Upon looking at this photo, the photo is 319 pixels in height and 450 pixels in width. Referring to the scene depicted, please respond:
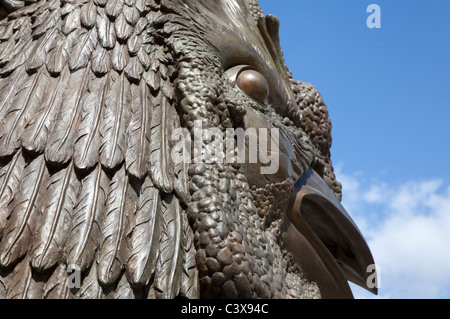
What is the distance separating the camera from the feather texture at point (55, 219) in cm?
134

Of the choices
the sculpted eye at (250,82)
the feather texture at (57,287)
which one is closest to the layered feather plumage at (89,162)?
the feather texture at (57,287)

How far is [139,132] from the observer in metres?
1.67

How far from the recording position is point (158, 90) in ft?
6.00

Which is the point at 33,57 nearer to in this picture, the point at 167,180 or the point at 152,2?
the point at 152,2

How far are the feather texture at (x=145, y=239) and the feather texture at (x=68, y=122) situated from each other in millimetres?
228

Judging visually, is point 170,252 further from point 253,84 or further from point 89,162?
point 253,84

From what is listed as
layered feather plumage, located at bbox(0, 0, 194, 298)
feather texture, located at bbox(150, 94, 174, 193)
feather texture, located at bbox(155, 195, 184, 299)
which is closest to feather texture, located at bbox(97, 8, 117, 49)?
layered feather plumage, located at bbox(0, 0, 194, 298)

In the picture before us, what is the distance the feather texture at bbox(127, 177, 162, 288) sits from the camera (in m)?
1.40

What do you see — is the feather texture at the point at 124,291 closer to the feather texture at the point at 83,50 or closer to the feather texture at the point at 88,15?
the feather texture at the point at 83,50

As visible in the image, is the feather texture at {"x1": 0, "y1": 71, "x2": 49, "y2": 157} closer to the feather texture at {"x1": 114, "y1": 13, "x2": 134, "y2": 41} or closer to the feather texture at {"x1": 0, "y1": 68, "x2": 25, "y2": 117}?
the feather texture at {"x1": 0, "y1": 68, "x2": 25, "y2": 117}

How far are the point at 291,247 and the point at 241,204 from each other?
0.33m

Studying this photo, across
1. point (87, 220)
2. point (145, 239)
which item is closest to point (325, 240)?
point (145, 239)

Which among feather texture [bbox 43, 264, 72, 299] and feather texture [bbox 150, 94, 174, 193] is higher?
feather texture [bbox 150, 94, 174, 193]
